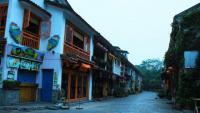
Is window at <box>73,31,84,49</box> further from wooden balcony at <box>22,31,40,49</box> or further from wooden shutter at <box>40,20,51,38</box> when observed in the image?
wooden balcony at <box>22,31,40,49</box>

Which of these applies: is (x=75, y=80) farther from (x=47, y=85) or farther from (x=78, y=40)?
(x=47, y=85)

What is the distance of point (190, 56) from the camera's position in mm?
19531

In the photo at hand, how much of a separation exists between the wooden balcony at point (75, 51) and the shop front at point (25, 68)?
203 cm

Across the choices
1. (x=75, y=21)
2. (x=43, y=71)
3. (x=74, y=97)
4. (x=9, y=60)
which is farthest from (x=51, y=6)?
(x=74, y=97)

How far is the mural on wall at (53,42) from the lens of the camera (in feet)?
63.7

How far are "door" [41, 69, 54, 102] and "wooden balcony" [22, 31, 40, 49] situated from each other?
5.76 feet

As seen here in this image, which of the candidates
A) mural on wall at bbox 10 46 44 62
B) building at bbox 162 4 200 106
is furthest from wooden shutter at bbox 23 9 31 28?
building at bbox 162 4 200 106

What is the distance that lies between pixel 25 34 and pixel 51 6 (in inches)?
123

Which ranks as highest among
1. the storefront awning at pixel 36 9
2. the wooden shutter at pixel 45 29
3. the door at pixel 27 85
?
the storefront awning at pixel 36 9

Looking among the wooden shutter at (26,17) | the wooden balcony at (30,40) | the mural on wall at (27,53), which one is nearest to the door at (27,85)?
the mural on wall at (27,53)

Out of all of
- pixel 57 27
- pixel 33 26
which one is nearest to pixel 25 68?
pixel 33 26

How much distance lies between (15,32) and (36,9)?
2.42m

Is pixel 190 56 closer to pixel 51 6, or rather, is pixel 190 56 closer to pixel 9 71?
pixel 51 6

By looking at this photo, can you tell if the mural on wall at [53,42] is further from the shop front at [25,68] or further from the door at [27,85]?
the door at [27,85]
